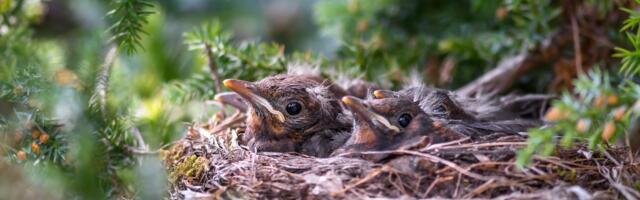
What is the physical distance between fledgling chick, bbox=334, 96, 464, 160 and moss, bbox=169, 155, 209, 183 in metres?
0.41

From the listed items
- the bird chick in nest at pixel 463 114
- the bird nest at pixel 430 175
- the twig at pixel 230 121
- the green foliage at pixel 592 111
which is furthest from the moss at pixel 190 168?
the green foliage at pixel 592 111

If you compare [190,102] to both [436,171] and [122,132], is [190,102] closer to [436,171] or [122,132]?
[122,132]

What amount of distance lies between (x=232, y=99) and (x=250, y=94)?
0.31 m

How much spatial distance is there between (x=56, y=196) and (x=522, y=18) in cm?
217

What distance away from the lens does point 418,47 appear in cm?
349

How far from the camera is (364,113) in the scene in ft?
7.60

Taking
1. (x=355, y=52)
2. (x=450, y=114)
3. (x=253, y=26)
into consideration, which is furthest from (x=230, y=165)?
(x=253, y=26)

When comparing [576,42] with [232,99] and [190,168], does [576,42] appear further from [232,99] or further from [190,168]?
[190,168]

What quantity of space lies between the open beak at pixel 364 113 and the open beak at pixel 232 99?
60 cm

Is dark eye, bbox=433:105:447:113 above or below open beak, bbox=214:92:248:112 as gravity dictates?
below

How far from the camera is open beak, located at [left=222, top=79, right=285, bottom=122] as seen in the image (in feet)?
8.08

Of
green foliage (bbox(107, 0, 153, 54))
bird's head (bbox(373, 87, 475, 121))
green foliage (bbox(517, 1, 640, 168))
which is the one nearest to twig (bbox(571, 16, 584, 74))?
bird's head (bbox(373, 87, 475, 121))

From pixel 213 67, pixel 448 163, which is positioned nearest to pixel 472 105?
pixel 448 163

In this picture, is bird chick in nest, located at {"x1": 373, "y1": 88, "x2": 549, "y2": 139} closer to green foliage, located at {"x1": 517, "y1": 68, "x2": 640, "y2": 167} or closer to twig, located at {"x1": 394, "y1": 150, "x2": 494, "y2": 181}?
twig, located at {"x1": 394, "y1": 150, "x2": 494, "y2": 181}
